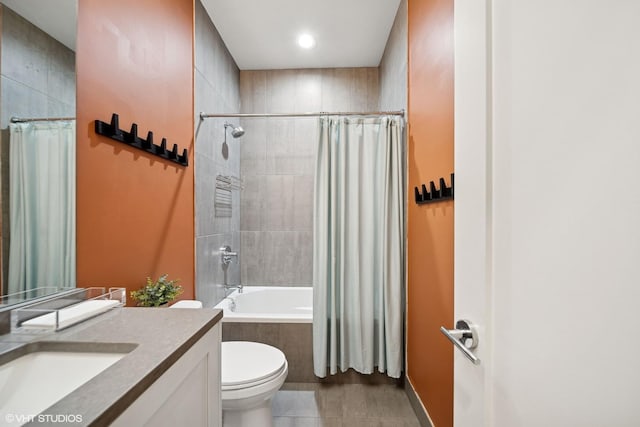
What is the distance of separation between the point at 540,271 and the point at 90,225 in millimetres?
1388

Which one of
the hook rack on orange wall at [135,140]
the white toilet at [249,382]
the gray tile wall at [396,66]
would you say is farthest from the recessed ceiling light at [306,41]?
the white toilet at [249,382]

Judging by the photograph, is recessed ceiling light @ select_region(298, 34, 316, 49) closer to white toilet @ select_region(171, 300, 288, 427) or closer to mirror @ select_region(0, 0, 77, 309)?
mirror @ select_region(0, 0, 77, 309)

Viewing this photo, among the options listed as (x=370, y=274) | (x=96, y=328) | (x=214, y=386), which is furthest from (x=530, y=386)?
(x=370, y=274)

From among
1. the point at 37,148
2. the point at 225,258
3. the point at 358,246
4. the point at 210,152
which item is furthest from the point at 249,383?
the point at 210,152

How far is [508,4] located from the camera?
513 mm

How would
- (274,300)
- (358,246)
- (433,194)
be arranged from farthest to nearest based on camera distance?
(274,300)
(358,246)
(433,194)

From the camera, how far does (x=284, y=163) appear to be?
9.86ft

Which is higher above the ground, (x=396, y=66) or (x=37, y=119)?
(x=396, y=66)

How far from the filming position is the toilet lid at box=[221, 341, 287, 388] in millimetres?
1354

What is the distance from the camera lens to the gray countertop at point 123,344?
447 mm

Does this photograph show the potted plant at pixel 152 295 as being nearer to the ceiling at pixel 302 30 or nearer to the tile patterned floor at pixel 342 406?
the tile patterned floor at pixel 342 406

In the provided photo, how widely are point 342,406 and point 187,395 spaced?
143cm

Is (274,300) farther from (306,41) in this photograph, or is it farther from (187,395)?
(306,41)

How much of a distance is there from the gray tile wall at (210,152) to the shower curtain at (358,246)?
85cm
